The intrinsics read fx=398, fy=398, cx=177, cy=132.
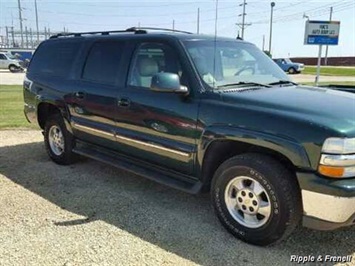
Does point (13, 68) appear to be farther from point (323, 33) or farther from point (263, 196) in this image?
point (263, 196)

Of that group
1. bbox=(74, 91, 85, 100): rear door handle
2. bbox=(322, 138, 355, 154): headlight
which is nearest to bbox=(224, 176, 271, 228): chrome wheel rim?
bbox=(322, 138, 355, 154): headlight

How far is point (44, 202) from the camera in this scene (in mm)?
4484

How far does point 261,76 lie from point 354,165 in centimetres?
164

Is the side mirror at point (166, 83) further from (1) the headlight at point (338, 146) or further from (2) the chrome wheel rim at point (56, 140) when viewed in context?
(2) the chrome wheel rim at point (56, 140)

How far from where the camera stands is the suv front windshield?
4.00 metres

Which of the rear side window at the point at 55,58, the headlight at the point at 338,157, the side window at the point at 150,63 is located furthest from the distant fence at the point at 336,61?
the headlight at the point at 338,157

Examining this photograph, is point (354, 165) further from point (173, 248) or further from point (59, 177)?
point (59, 177)

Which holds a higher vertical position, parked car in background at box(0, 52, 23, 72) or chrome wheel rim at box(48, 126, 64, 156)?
chrome wheel rim at box(48, 126, 64, 156)

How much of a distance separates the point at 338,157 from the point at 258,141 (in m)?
0.63

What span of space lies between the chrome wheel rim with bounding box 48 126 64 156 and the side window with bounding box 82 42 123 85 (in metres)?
1.12

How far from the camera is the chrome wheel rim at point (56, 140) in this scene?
5.88 metres

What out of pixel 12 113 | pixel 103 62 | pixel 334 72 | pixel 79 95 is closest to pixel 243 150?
pixel 103 62

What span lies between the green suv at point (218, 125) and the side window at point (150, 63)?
1 cm

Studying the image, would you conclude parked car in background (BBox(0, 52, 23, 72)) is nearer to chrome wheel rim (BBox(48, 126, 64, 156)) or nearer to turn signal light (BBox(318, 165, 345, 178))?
chrome wheel rim (BBox(48, 126, 64, 156))
